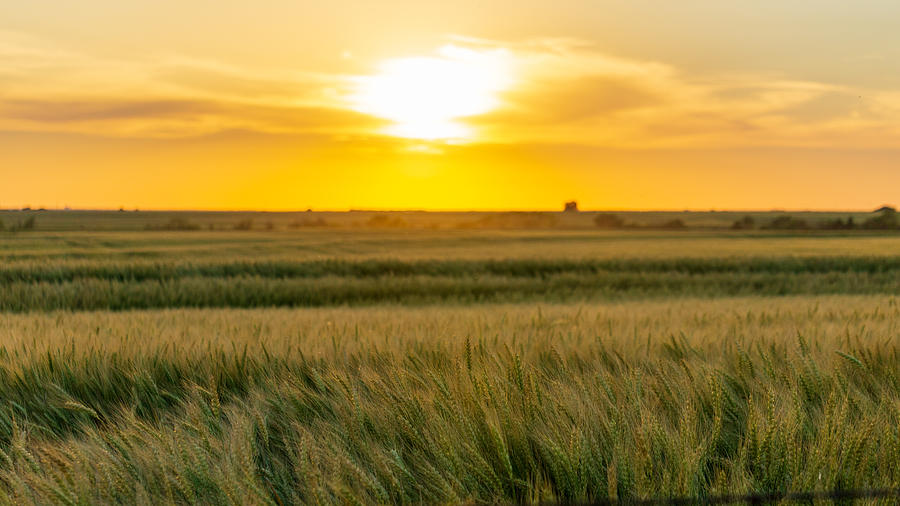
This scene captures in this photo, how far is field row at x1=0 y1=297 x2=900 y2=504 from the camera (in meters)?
1.59

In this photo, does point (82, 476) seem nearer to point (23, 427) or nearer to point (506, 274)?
point (23, 427)

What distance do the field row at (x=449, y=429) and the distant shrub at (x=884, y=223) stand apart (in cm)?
6955

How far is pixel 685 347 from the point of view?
3309 mm

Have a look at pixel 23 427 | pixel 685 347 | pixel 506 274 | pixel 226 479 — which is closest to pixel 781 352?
pixel 685 347

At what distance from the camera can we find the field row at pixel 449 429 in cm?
159

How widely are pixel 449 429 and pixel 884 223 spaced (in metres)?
73.1

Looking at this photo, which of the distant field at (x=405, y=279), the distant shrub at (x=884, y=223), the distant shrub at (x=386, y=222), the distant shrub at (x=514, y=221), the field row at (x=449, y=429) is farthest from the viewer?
the distant shrub at (x=514, y=221)

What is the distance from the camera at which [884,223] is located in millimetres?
59281

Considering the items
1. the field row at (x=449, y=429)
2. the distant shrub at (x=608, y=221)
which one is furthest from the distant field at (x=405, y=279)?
the distant shrub at (x=608, y=221)

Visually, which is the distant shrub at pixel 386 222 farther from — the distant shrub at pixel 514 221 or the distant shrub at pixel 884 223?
the distant shrub at pixel 884 223

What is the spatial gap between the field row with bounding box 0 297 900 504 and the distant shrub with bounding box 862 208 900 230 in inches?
2738

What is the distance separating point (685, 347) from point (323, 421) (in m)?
2.18

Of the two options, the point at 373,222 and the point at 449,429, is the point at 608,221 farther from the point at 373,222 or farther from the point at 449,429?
the point at 449,429

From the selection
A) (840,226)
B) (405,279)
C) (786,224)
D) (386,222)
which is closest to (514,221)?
(386,222)
